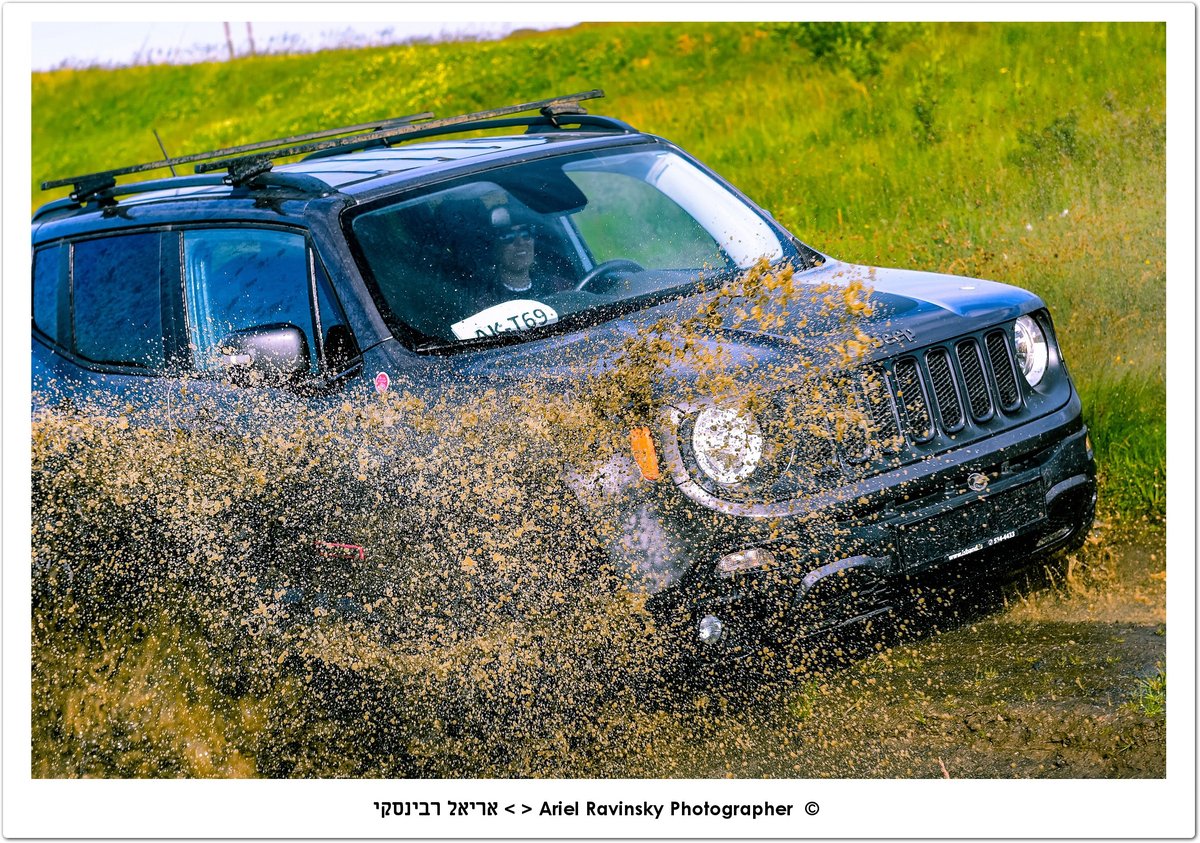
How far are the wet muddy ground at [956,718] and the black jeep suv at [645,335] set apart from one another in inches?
21.9

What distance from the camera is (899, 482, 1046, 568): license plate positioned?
11.2ft

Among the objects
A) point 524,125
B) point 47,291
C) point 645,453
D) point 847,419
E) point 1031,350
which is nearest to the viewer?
point 645,453

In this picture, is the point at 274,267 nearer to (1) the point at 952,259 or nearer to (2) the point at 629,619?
(2) the point at 629,619

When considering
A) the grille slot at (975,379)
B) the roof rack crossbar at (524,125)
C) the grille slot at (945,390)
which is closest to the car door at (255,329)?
the roof rack crossbar at (524,125)

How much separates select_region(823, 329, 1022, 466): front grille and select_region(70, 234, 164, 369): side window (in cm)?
239

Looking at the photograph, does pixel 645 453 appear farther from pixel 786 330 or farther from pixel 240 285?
pixel 240 285

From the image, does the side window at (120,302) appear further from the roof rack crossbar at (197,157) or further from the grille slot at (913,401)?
the grille slot at (913,401)

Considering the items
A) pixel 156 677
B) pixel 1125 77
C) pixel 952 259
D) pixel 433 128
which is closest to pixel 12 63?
pixel 433 128

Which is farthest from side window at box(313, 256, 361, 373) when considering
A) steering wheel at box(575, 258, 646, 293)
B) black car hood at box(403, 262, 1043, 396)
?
steering wheel at box(575, 258, 646, 293)

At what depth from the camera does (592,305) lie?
396 centimetres

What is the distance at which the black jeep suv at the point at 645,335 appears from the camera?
10.8 feet

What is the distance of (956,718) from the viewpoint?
396 centimetres

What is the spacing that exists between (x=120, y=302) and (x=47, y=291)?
1.50ft
